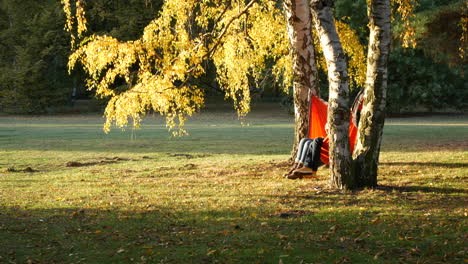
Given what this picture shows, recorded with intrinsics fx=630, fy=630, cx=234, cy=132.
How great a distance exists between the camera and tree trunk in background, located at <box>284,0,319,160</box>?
456 inches

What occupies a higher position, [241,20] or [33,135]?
[241,20]

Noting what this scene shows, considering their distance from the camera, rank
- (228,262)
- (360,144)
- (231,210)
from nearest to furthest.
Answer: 1. (228,262)
2. (231,210)
3. (360,144)

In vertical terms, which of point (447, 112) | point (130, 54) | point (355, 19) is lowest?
point (447, 112)

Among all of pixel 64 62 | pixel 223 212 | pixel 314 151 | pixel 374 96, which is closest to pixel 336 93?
pixel 374 96

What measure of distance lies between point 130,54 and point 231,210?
14.2 ft

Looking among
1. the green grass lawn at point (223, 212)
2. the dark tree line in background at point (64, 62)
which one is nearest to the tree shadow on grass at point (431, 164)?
the green grass lawn at point (223, 212)

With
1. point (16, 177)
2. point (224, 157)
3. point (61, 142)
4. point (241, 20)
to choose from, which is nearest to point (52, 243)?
point (16, 177)

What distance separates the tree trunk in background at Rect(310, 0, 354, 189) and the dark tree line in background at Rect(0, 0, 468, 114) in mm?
23679

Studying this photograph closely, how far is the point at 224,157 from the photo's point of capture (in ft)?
50.8

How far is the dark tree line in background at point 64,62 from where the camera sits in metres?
33.4

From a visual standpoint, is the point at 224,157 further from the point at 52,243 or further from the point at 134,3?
the point at 134,3

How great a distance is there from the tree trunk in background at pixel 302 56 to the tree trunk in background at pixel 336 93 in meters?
2.42

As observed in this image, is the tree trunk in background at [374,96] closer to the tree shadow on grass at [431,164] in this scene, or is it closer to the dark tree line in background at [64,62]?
the tree shadow on grass at [431,164]

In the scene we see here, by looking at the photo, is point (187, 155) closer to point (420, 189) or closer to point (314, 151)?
point (314, 151)
